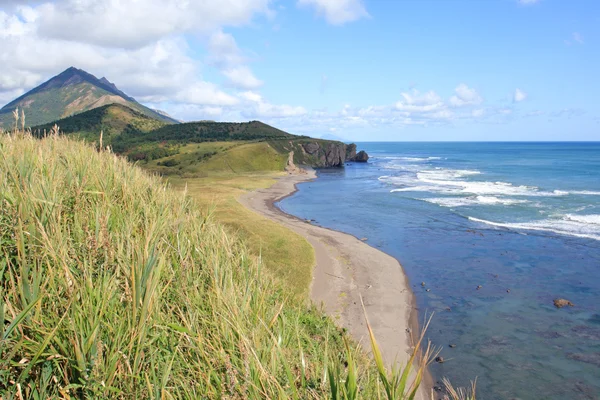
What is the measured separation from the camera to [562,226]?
39094mm

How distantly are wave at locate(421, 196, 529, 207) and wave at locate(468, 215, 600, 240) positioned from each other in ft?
30.4

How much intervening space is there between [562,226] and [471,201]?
49.8 feet

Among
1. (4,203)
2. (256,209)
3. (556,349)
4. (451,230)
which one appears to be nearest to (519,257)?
(451,230)

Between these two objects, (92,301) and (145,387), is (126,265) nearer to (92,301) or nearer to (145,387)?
(92,301)

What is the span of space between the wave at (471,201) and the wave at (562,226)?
9272 mm

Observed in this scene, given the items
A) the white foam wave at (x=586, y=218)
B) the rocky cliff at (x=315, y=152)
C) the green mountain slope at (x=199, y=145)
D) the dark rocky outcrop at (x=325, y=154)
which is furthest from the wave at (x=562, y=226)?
the dark rocky outcrop at (x=325, y=154)

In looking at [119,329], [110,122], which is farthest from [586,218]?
[110,122]

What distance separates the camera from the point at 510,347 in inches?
725

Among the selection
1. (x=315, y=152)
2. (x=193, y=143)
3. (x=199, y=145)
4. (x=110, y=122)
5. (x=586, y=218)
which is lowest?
(x=586, y=218)

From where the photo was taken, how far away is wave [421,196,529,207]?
5184 cm

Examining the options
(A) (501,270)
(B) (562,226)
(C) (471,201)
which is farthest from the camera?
(C) (471,201)

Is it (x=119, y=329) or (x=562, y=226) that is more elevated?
(x=119, y=329)

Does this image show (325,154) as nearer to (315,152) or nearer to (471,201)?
(315,152)

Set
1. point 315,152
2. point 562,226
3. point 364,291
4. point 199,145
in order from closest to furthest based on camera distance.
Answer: point 364,291, point 562,226, point 199,145, point 315,152
